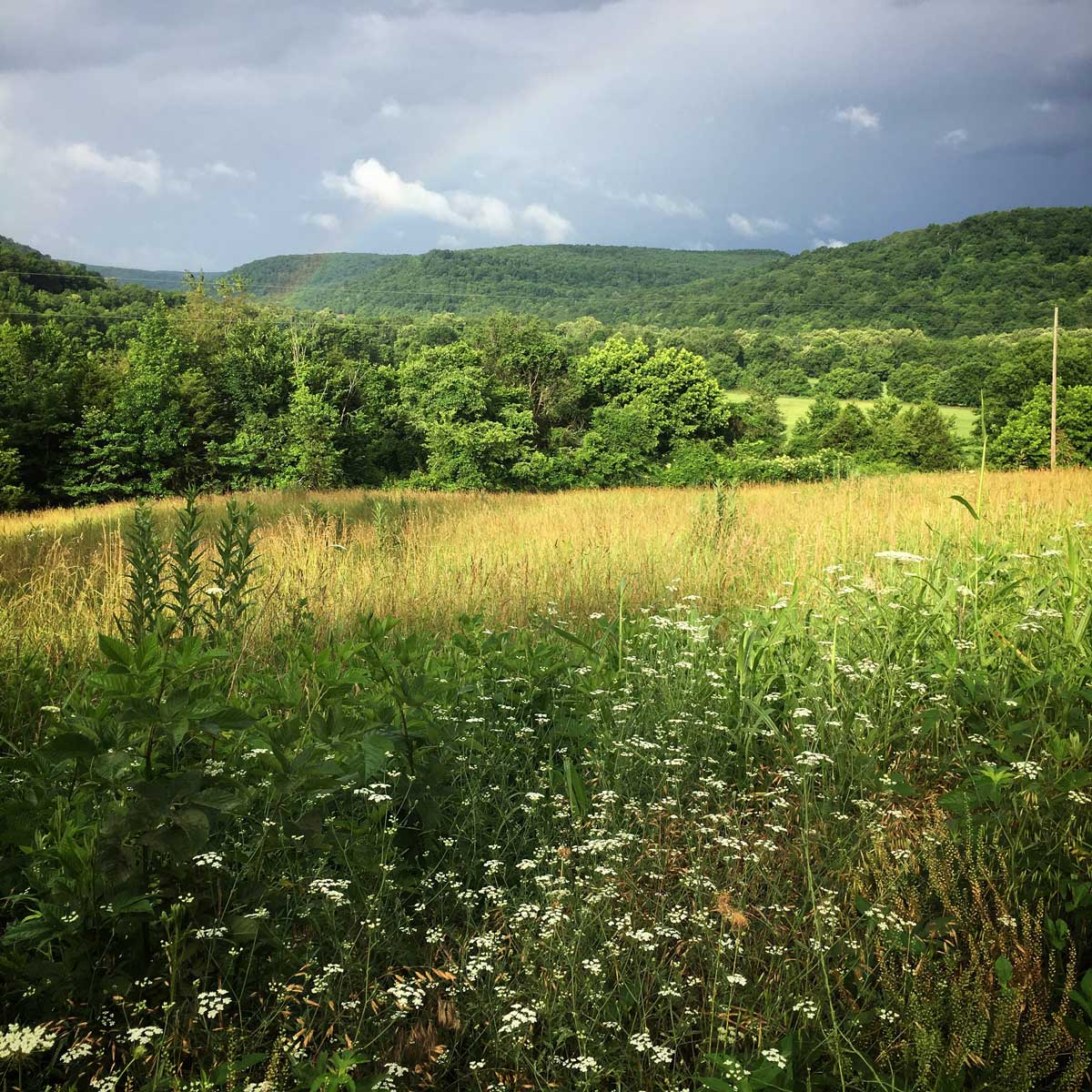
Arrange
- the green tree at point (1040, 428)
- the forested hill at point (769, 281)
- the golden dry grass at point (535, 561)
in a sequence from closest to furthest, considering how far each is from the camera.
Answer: the golden dry grass at point (535, 561) < the green tree at point (1040, 428) < the forested hill at point (769, 281)

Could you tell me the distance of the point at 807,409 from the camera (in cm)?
3834

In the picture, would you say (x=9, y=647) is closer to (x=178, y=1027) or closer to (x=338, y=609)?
(x=338, y=609)

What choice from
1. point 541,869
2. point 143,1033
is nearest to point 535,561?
point 541,869

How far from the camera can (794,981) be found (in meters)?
1.61

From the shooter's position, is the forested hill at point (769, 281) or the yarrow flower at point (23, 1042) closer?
the yarrow flower at point (23, 1042)

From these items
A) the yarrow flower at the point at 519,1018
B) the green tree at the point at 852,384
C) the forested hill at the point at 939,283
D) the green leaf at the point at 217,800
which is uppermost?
the forested hill at the point at 939,283

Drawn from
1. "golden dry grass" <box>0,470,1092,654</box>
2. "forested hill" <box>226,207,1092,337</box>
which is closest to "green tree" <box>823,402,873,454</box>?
"forested hill" <box>226,207,1092,337</box>

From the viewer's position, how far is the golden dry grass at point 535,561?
4.84m

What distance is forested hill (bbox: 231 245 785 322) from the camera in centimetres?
7125

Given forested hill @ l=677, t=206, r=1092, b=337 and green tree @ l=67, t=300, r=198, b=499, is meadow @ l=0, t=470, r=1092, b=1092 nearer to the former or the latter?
green tree @ l=67, t=300, r=198, b=499

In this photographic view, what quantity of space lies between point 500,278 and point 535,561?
79193 mm

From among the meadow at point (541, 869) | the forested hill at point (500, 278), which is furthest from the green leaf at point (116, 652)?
the forested hill at point (500, 278)

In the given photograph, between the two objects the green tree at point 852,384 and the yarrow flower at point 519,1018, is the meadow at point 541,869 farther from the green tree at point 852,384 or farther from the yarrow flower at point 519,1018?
the green tree at point 852,384

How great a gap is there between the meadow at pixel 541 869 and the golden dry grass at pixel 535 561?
1309mm
